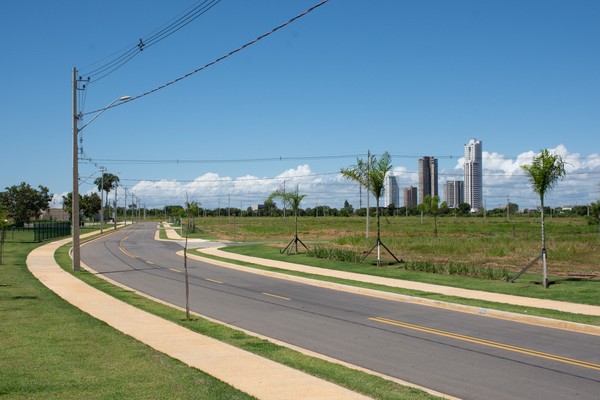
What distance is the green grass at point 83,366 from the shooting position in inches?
286


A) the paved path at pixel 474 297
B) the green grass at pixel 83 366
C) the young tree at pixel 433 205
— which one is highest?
the young tree at pixel 433 205

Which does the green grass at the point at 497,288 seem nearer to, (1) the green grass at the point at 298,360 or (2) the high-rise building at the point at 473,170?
(1) the green grass at the point at 298,360

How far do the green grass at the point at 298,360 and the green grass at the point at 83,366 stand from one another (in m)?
1.64

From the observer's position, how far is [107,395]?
23.2ft

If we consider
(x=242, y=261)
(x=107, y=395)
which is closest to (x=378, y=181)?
(x=242, y=261)

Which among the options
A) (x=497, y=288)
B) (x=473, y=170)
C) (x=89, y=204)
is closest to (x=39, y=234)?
(x=497, y=288)

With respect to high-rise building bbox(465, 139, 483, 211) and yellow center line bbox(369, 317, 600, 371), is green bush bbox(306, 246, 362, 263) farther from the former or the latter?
high-rise building bbox(465, 139, 483, 211)

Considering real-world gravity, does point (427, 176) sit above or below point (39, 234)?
above

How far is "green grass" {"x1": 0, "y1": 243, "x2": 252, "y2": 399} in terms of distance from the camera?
7262mm

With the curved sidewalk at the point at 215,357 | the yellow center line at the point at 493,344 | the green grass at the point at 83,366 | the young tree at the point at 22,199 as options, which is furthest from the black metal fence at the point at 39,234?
the yellow center line at the point at 493,344

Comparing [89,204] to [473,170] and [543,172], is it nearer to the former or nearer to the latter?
[473,170]

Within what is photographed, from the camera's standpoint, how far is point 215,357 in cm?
973

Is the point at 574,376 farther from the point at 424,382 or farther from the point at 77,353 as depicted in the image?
the point at 77,353

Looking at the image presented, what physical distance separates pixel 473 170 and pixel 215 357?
125m
